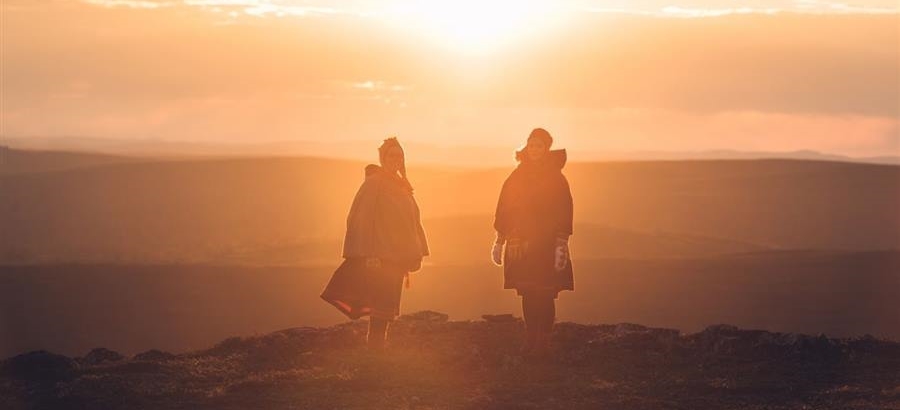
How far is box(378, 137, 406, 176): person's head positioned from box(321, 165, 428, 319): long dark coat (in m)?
0.08

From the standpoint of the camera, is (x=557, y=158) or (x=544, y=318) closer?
(x=544, y=318)

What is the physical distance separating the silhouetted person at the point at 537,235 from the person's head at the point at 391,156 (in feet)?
3.53

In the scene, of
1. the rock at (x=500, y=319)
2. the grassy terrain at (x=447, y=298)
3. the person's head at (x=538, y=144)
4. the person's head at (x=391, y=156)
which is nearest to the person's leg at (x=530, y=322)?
the person's head at (x=538, y=144)

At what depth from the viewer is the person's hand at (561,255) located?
1381 cm

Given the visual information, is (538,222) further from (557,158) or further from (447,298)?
(447,298)

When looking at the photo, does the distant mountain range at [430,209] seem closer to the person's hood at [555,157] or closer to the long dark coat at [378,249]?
the long dark coat at [378,249]

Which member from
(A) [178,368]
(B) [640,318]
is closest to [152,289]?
(B) [640,318]

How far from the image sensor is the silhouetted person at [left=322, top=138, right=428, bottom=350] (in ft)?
46.3

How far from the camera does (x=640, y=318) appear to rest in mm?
23516

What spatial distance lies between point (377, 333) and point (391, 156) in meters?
1.67

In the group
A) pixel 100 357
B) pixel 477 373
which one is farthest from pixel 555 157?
pixel 100 357

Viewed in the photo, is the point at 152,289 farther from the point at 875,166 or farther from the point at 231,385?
the point at 875,166

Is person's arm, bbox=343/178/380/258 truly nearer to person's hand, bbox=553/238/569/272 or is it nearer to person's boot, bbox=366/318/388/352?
person's boot, bbox=366/318/388/352

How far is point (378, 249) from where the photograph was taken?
46.4 feet
